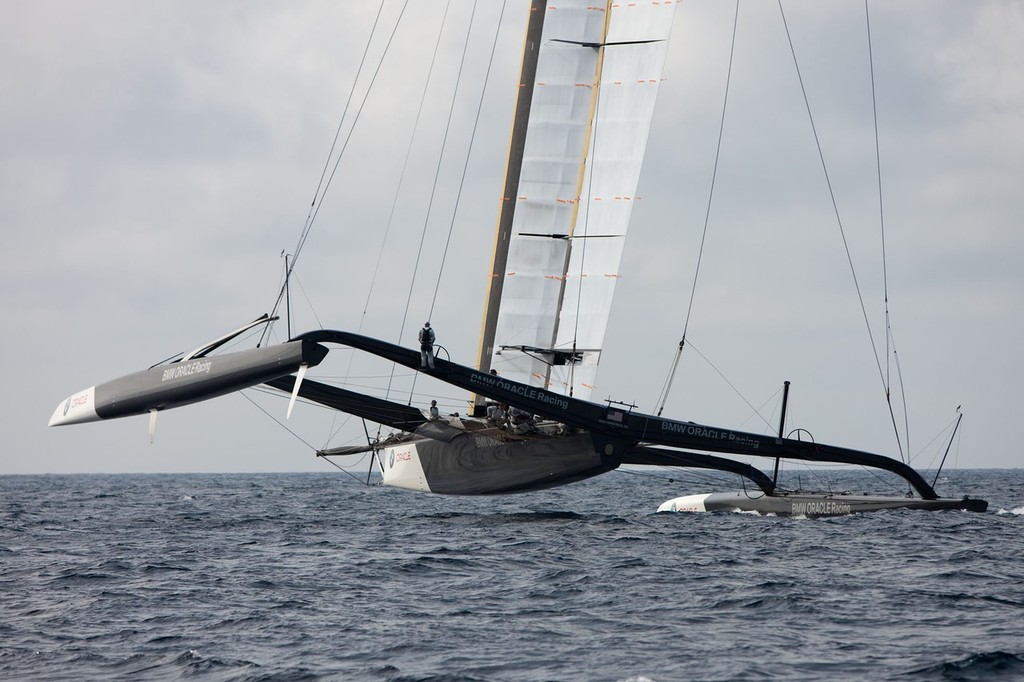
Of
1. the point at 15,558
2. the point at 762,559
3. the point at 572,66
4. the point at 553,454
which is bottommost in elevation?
the point at 15,558

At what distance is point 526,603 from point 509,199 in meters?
10.7

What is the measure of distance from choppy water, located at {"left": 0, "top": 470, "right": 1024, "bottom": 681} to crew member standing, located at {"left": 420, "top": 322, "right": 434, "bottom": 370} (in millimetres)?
2815

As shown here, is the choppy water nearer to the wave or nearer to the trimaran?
the wave

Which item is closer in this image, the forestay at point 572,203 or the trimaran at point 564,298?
the trimaran at point 564,298

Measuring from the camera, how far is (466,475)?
1973 cm

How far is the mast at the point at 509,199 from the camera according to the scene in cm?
2078

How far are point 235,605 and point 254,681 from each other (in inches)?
135

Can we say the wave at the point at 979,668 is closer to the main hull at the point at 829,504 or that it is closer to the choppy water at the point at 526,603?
the choppy water at the point at 526,603

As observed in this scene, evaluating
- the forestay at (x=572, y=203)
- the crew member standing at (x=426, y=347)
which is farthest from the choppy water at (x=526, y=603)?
the forestay at (x=572, y=203)

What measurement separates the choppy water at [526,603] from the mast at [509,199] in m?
3.68

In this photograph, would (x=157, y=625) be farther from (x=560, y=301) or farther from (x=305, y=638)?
(x=560, y=301)

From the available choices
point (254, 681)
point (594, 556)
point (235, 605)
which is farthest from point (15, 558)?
point (254, 681)

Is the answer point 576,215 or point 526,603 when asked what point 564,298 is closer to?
point 576,215

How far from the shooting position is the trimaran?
19.4 m
